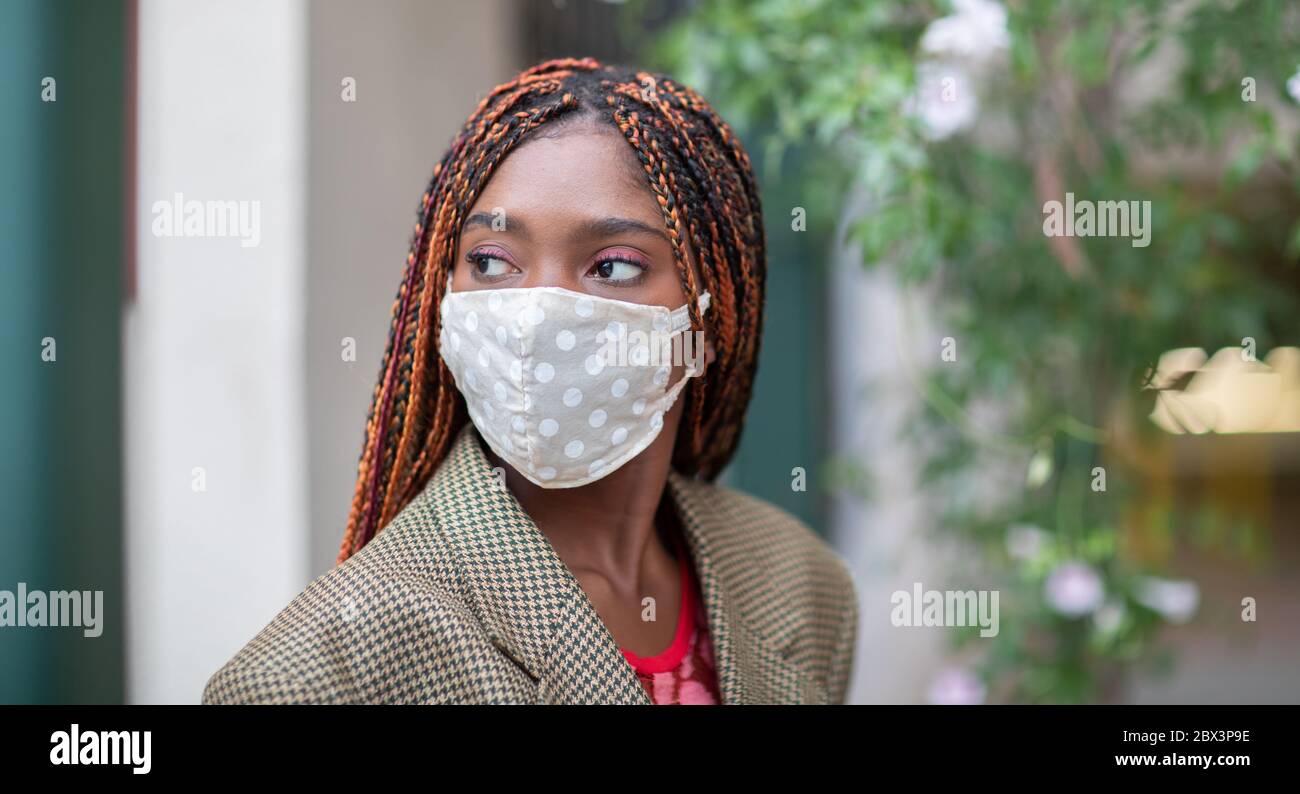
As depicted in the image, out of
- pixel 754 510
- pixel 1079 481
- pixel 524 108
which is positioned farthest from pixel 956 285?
pixel 524 108

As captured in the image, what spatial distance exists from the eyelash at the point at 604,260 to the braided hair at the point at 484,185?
5 cm

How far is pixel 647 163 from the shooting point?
1.33 meters

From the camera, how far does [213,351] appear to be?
5.89ft

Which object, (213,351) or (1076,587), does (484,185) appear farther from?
(1076,587)

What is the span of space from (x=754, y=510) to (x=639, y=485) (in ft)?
1.15

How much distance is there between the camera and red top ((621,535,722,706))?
1423 millimetres

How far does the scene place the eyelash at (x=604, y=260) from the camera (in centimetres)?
131

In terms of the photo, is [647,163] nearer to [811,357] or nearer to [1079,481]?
[1079,481]

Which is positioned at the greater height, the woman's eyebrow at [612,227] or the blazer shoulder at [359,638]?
the woman's eyebrow at [612,227]

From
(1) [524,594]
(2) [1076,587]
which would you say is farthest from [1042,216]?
(1) [524,594]

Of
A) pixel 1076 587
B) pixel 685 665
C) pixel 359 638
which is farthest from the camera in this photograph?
pixel 1076 587

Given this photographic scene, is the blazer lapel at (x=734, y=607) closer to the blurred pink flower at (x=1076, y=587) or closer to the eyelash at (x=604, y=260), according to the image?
the eyelash at (x=604, y=260)

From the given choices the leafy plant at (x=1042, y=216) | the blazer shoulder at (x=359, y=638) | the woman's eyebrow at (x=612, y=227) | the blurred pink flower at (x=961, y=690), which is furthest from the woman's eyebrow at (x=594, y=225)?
the blurred pink flower at (x=961, y=690)

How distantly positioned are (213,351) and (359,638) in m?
0.80
